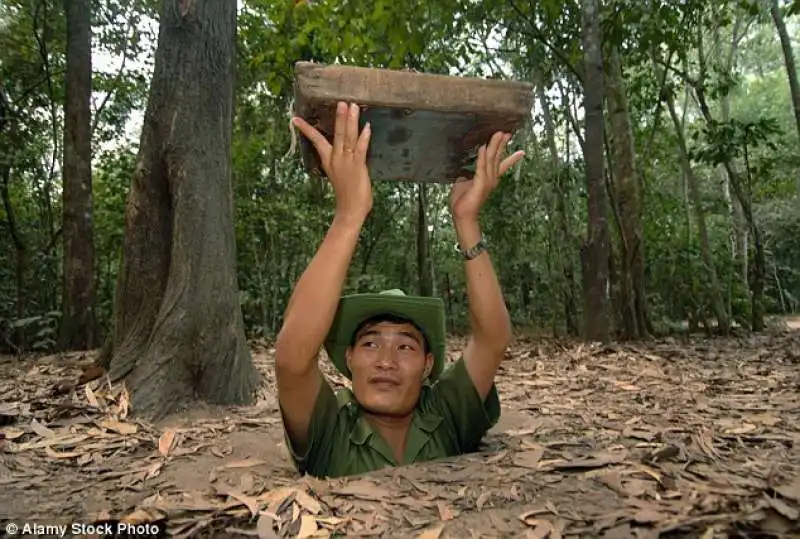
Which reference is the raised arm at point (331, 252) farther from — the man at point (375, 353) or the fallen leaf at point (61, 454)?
the fallen leaf at point (61, 454)

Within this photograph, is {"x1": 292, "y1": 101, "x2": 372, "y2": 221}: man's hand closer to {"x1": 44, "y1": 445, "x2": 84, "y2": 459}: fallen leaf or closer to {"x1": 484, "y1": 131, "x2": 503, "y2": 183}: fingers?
{"x1": 484, "y1": 131, "x2": 503, "y2": 183}: fingers

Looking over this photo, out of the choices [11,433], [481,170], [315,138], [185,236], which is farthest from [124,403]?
[481,170]

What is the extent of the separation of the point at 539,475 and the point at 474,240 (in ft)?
2.96

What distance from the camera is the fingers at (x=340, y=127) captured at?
1.95m

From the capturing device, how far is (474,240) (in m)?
2.42

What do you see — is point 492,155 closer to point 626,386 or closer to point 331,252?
point 331,252

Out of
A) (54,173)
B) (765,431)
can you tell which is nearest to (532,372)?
(765,431)

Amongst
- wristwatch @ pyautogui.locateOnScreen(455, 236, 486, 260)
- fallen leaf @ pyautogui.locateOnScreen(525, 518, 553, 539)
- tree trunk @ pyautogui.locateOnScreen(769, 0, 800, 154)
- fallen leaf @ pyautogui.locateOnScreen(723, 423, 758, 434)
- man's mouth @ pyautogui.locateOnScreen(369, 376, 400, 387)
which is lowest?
fallen leaf @ pyautogui.locateOnScreen(525, 518, 553, 539)

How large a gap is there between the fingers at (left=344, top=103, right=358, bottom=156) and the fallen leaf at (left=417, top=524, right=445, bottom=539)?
3.88 ft

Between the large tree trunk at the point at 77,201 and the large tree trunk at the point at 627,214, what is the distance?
6.22 meters

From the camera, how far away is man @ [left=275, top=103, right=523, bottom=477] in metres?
2.01

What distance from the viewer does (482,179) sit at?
2377 mm

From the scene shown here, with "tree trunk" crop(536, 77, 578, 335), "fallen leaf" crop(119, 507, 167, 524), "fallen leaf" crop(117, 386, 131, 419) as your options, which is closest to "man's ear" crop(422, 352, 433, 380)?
"fallen leaf" crop(119, 507, 167, 524)

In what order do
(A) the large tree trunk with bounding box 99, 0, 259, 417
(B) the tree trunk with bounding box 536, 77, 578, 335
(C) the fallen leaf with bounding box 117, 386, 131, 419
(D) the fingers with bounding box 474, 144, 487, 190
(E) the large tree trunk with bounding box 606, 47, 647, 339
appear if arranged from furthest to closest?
(B) the tree trunk with bounding box 536, 77, 578, 335 → (E) the large tree trunk with bounding box 606, 47, 647, 339 → (A) the large tree trunk with bounding box 99, 0, 259, 417 → (C) the fallen leaf with bounding box 117, 386, 131, 419 → (D) the fingers with bounding box 474, 144, 487, 190
